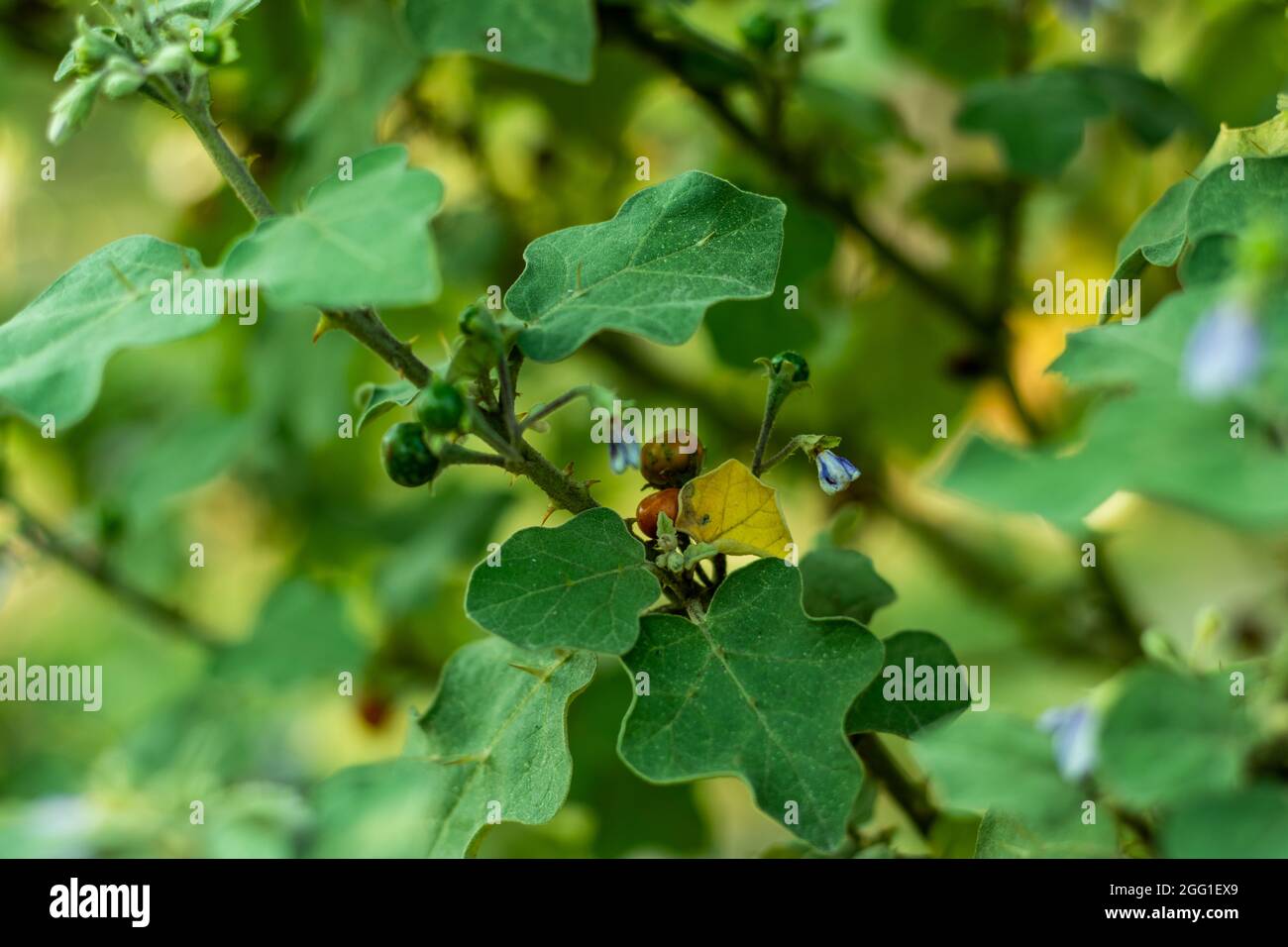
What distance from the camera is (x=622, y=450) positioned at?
79 centimetres

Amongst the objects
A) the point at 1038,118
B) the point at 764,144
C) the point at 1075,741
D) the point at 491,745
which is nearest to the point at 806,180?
the point at 764,144

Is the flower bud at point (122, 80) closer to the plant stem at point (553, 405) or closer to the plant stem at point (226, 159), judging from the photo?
the plant stem at point (226, 159)

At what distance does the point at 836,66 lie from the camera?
6.41ft

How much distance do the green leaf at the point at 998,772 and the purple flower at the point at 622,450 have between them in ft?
0.90

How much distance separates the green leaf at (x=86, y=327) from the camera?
2.25ft

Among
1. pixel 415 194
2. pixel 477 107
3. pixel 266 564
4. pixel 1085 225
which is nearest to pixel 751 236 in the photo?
pixel 415 194

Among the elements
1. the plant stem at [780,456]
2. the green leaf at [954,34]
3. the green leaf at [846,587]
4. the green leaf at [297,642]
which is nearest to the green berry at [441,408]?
the plant stem at [780,456]

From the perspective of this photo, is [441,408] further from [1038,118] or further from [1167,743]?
[1038,118]

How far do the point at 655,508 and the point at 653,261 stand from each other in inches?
6.3

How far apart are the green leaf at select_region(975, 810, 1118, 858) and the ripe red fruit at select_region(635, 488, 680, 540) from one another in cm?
27

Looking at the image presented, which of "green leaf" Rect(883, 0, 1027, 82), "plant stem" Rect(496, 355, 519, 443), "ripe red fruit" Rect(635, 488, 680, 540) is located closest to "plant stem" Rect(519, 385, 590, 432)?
"plant stem" Rect(496, 355, 519, 443)
